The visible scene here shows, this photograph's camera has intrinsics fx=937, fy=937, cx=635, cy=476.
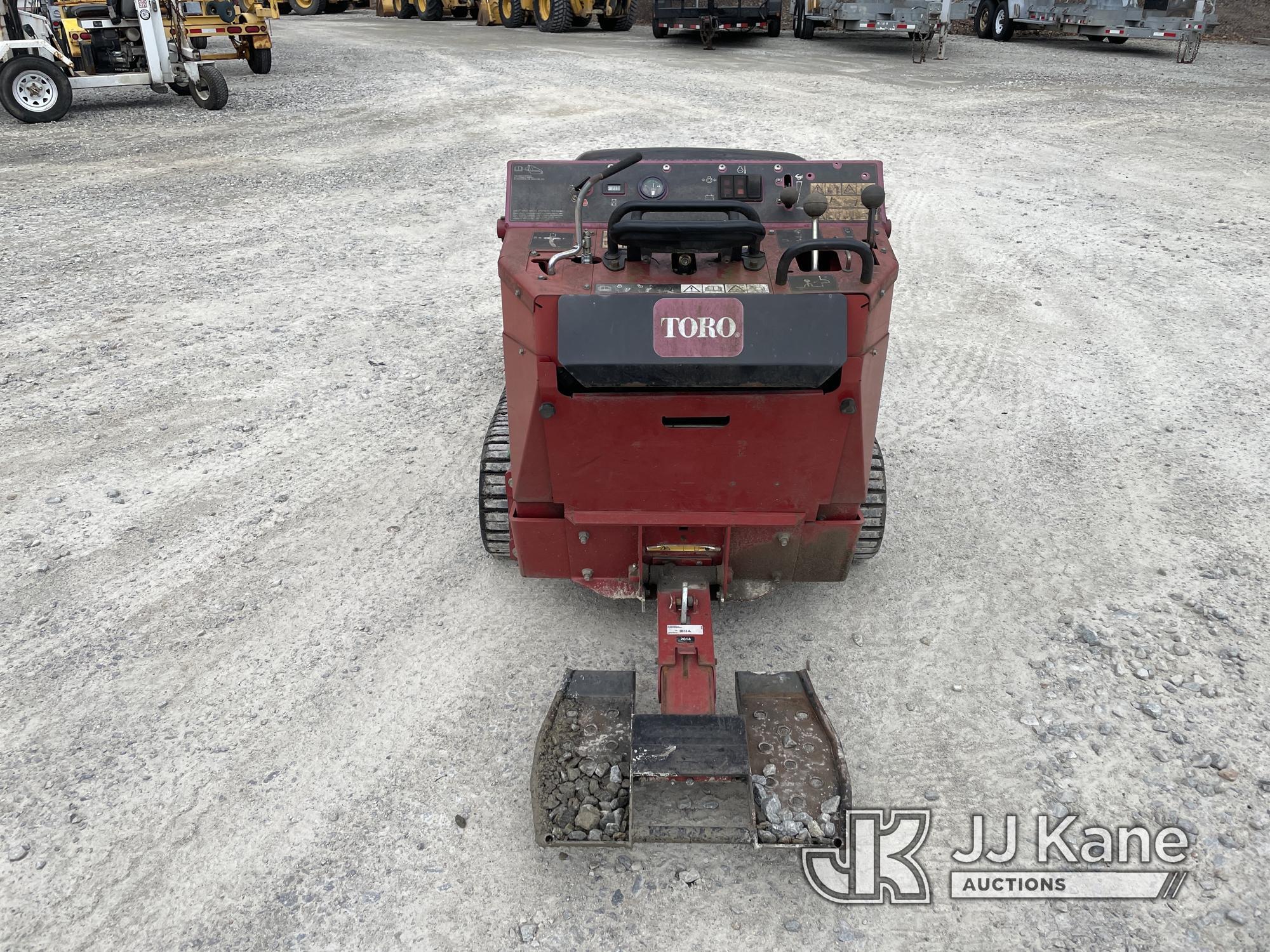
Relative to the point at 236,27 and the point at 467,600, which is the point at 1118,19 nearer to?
the point at 236,27

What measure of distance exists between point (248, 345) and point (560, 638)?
3.50m

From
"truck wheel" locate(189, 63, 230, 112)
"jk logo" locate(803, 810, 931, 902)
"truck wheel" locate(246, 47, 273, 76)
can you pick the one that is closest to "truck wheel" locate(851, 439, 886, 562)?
"jk logo" locate(803, 810, 931, 902)

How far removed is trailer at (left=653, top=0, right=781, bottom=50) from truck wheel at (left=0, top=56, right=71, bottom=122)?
11.3 meters

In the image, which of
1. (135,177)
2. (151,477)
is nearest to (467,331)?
(151,477)

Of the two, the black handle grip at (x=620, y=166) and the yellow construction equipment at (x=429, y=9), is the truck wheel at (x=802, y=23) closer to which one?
the yellow construction equipment at (x=429, y=9)

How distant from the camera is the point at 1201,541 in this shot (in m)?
4.15

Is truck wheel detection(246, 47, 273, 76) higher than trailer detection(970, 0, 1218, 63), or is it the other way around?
trailer detection(970, 0, 1218, 63)

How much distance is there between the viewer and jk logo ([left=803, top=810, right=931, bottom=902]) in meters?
2.69

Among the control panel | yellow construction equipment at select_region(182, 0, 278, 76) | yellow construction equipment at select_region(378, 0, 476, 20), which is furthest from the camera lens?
yellow construction equipment at select_region(378, 0, 476, 20)

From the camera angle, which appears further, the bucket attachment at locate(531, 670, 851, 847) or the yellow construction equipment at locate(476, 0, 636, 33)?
the yellow construction equipment at locate(476, 0, 636, 33)

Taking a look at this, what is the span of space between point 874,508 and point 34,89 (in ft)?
41.0

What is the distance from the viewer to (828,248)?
2822 mm

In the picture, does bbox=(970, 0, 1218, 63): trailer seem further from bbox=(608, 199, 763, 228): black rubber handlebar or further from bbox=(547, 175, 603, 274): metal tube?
bbox=(547, 175, 603, 274): metal tube

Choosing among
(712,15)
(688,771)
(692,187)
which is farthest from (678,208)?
(712,15)
